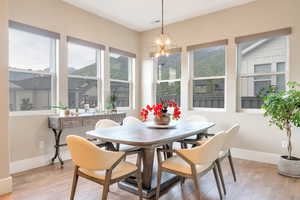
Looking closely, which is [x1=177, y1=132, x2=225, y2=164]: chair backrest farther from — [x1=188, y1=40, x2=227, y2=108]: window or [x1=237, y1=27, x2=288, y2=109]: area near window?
[x1=188, y1=40, x2=227, y2=108]: window

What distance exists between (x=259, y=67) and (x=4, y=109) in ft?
14.1

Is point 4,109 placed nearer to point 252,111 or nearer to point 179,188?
point 179,188

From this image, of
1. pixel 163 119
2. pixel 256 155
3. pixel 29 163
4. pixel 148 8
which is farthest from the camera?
pixel 148 8

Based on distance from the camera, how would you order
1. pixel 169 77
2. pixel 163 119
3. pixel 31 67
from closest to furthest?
pixel 163 119
pixel 31 67
pixel 169 77

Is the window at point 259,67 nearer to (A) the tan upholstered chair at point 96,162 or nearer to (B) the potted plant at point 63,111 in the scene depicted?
(A) the tan upholstered chair at point 96,162

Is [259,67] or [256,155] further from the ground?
[259,67]

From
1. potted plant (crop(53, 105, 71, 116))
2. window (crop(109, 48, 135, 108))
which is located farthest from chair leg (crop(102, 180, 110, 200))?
window (crop(109, 48, 135, 108))

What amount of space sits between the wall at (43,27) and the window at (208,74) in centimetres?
228

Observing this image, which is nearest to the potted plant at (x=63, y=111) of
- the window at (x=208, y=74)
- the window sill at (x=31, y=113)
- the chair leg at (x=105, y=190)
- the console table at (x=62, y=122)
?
the console table at (x=62, y=122)

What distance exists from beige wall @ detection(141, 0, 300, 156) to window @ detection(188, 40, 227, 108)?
0.16 meters

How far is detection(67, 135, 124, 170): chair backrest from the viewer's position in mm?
1726

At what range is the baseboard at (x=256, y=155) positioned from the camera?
3.51 meters

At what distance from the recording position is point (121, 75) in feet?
16.5

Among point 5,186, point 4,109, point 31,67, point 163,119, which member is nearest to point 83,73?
point 31,67
